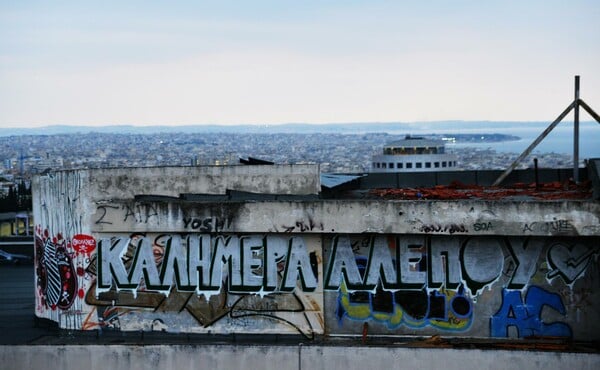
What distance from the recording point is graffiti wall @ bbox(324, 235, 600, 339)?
1786cm

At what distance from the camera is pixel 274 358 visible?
1809cm

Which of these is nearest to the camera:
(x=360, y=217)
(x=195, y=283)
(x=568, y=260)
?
(x=568, y=260)

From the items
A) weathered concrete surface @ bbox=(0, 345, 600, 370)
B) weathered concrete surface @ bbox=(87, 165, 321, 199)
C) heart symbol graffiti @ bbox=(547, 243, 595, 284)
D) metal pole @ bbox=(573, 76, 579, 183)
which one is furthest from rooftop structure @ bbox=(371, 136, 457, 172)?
weathered concrete surface @ bbox=(0, 345, 600, 370)

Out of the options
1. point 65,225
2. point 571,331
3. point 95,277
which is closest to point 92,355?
point 95,277

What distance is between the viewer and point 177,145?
7500 inches

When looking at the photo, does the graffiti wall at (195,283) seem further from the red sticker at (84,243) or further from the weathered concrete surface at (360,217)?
the weathered concrete surface at (360,217)

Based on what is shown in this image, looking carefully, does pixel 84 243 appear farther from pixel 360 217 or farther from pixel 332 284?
pixel 360 217

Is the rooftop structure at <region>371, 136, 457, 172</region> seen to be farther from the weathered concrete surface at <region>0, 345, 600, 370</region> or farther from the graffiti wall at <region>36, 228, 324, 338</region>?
the weathered concrete surface at <region>0, 345, 600, 370</region>

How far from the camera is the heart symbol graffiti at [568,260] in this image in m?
17.8

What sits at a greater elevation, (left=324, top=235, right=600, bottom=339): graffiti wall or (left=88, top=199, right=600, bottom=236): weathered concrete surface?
(left=88, top=199, right=600, bottom=236): weathered concrete surface

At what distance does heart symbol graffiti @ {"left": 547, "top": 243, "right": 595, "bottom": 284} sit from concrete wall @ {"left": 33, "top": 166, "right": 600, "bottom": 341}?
21 mm

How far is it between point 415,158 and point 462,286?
11786 centimetres

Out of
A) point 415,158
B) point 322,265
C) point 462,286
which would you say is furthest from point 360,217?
point 415,158

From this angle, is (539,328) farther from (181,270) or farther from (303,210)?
(181,270)
